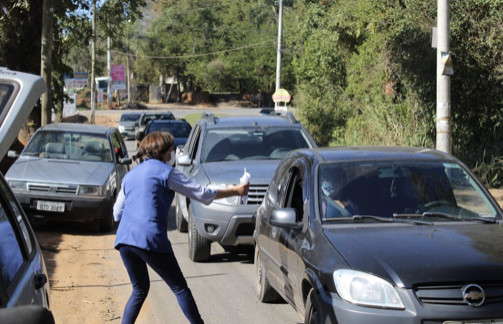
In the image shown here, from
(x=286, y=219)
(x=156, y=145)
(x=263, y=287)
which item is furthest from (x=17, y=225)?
(x=263, y=287)

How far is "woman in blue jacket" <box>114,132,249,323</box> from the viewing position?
532cm

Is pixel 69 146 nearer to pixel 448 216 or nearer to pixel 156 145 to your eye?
pixel 156 145

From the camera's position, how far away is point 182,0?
90312mm

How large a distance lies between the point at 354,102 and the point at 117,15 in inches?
339

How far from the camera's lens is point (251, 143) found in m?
10.7

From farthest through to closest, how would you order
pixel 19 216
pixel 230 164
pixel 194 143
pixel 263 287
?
pixel 194 143
pixel 230 164
pixel 263 287
pixel 19 216

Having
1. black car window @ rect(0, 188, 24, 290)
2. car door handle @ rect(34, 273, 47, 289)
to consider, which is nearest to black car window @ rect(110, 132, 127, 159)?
black car window @ rect(0, 188, 24, 290)

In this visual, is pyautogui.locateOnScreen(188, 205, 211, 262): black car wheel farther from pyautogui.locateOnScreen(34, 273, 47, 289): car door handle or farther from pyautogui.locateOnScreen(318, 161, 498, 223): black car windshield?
pyautogui.locateOnScreen(34, 273, 47, 289): car door handle

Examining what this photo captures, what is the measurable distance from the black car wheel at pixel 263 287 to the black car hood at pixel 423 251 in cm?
197

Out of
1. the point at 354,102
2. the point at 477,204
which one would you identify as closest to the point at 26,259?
the point at 477,204

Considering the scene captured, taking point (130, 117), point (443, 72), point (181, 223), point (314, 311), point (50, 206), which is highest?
point (443, 72)

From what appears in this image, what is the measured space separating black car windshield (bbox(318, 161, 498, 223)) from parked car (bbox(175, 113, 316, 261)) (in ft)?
10.3

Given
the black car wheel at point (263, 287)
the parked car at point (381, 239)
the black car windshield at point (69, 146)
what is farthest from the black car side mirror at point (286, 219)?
the black car windshield at point (69, 146)

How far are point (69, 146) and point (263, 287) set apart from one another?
6813 millimetres
